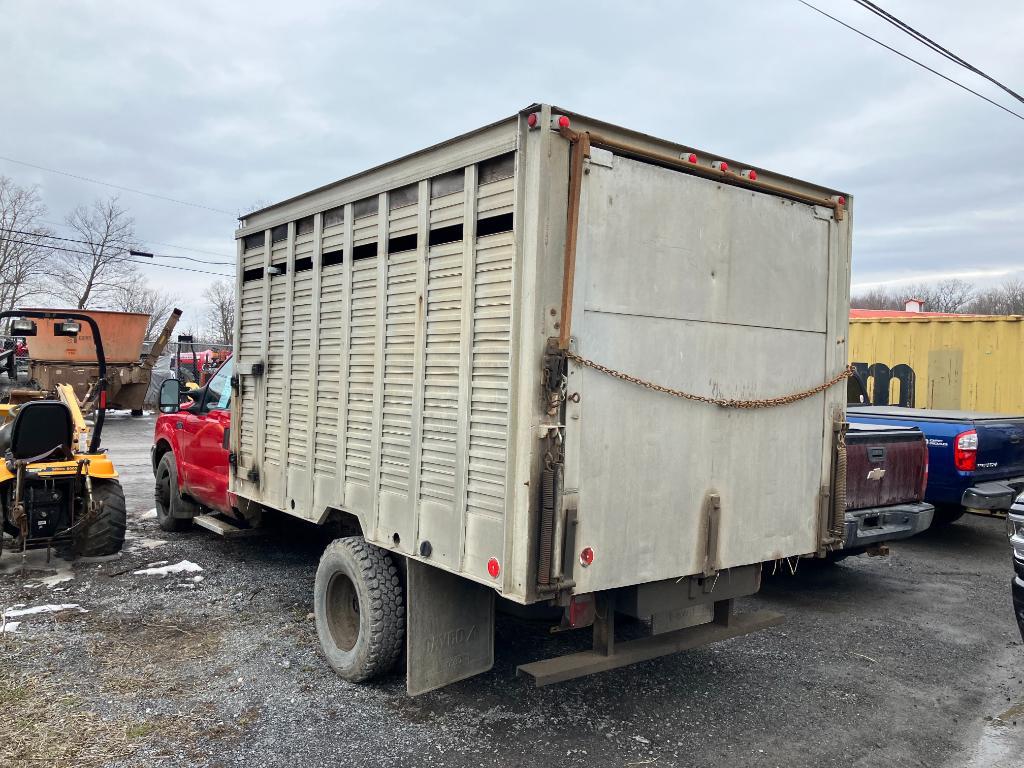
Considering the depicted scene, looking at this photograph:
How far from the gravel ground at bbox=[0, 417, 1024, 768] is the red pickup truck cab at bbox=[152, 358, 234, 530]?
761 millimetres

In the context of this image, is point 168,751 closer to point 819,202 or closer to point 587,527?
point 587,527

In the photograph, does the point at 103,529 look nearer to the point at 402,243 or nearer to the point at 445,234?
the point at 402,243

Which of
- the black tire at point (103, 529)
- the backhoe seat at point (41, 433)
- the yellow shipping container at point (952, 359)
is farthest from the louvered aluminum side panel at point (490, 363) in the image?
the yellow shipping container at point (952, 359)

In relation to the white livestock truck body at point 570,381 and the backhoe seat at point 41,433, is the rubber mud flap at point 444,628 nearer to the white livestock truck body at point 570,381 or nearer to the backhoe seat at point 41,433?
the white livestock truck body at point 570,381

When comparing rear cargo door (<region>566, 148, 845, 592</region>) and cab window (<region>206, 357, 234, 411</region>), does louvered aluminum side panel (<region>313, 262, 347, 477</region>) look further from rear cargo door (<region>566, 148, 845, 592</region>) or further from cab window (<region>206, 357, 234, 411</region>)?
cab window (<region>206, 357, 234, 411</region>)

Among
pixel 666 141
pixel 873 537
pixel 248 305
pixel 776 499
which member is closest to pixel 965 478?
pixel 873 537

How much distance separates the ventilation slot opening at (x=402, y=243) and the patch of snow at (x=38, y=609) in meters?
3.63

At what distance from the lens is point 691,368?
12.7 feet

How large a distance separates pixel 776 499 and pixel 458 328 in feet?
6.67

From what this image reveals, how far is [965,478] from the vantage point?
25.1ft

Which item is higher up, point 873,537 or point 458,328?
point 458,328

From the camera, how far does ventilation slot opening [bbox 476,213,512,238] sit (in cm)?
348

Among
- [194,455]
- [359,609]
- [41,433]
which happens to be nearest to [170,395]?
[194,455]

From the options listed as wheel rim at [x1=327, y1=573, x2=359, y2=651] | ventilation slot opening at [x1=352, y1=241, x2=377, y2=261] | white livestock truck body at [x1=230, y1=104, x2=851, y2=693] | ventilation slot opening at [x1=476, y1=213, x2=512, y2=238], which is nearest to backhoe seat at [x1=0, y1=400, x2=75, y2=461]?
white livestock truck body at [x1=230, y1=104, x2=851, y2=693]
